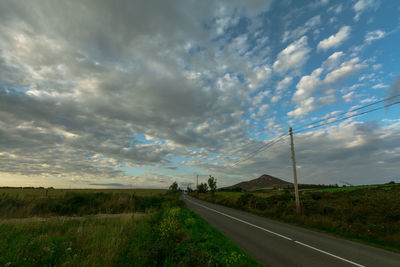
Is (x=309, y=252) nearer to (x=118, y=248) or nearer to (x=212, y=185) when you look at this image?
(x=118, y=248)

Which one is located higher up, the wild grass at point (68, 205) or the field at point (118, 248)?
the field at point (118, 248)

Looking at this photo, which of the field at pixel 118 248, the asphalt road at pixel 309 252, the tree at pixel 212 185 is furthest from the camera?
the tree at pixel 212 185

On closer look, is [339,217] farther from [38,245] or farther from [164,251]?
[38,245]

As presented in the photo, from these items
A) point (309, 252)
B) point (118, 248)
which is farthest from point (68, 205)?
point (309, 252)

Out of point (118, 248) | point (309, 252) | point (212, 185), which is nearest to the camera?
point (118, 248)

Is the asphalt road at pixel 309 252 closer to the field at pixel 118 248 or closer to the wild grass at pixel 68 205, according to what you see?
the field at pixel 118 248

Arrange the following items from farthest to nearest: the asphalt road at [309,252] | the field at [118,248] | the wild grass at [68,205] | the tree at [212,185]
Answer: the tree at [212,185] < the wild grass at [68,205] < the asphalt road at [309,252] < the field at [118,248]

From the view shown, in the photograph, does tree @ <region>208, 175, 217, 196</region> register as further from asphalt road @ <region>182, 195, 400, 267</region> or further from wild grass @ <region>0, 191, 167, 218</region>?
asphalt road @ <region>182, 195, 400, 267</region>

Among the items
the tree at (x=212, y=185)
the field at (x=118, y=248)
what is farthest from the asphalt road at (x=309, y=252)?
the tree at (x=212, y=185)

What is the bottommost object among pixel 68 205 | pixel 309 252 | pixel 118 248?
pixel 68 205

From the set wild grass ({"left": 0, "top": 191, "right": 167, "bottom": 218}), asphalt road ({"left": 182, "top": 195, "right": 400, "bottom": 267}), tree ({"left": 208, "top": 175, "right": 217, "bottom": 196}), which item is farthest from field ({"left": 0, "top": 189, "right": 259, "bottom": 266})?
tree ({"left": 208, "top": 175, "right": 217, "bottom": 196})

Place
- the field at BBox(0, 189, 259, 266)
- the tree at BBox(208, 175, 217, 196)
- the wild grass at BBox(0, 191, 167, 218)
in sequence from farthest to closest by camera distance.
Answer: the tree at BBox(208, 175, 217, 196) → the wild grass at BBox(0, 191, 167, 218) → the field at BBox(0, 189, 259, 266)

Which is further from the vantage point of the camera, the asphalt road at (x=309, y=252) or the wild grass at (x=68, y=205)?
the wild grass at (x=68, y=205)

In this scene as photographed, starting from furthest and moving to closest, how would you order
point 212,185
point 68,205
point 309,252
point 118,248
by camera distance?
point 212,185 < point 68,205 < point 309,252 < point 118,248
